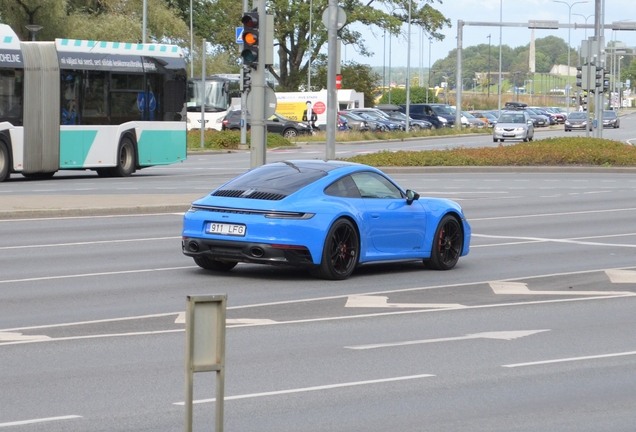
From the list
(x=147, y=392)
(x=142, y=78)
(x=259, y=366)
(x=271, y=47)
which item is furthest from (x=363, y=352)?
(x=142, y=78)

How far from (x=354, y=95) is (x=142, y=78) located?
53390 millimetres

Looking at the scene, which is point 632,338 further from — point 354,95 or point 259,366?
point 354,95

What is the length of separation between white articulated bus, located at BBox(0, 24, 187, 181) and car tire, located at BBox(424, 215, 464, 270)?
17.1 metres

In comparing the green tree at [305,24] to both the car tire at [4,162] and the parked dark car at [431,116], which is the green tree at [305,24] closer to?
the parked dark car at [431,116]

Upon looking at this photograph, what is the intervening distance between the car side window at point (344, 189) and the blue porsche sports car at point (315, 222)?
0.01 metres

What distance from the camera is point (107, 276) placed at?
13.7 m

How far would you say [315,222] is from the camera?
12930mm

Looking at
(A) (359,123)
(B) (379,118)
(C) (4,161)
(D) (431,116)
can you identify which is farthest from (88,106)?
(D) (431,116)

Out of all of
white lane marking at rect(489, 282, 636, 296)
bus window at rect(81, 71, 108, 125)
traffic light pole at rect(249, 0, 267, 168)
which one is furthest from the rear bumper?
bus window at rect(81, 71, 108, 125)

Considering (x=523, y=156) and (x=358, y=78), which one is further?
(x=358, y=78)

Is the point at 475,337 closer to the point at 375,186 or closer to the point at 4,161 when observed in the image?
the point at 375,186

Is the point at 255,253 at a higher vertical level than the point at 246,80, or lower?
lower

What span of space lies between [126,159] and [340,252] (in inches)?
809

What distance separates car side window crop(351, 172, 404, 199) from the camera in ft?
46.1
